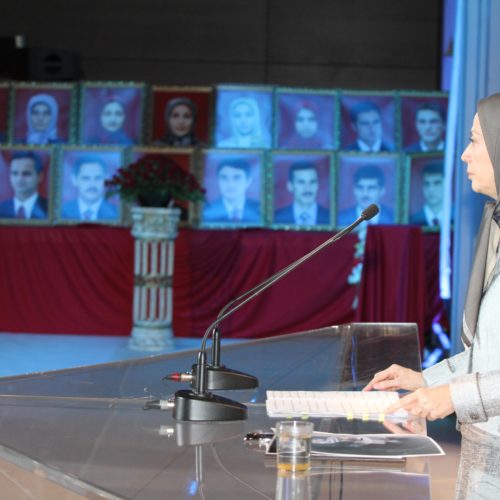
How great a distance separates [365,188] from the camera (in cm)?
798

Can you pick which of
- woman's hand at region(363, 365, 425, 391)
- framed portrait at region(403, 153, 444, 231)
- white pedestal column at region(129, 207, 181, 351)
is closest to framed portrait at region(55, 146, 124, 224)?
white pedestal column at region(129, 207, 181, 351)

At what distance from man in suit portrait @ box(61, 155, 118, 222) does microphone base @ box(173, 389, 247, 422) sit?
6.40 metres

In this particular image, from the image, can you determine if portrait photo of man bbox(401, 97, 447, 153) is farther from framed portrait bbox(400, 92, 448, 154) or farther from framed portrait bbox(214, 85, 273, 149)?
framed portrait bbox(214, 85, 273, 149)

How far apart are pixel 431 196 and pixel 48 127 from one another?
3.18m

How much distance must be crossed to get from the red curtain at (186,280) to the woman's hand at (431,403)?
5.59 meters

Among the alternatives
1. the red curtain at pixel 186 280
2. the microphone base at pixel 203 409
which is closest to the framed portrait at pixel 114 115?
the red curtain at pixel 186 280

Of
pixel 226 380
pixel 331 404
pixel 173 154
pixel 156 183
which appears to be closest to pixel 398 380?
pixel 331 404

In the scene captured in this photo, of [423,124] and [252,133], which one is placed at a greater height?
[423,124]

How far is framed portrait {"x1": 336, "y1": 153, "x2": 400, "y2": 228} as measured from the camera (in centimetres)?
794

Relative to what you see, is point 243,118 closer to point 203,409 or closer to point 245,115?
point 245,115

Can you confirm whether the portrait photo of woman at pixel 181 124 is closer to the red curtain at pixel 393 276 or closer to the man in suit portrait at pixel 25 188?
the man in suit portrait at pixel 25 188

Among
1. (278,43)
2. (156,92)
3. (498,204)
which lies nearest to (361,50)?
(278,43)

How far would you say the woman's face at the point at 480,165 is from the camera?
1.76m

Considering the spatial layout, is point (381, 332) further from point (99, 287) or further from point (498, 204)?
point (99, 287)
